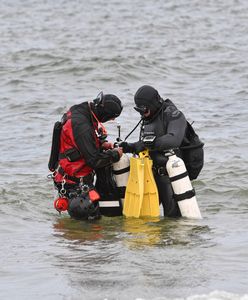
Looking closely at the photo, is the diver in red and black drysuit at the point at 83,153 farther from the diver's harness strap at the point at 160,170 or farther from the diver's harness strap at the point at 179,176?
the diver's harness strap at the point at 179,176

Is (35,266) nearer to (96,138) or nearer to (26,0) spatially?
(96,138)

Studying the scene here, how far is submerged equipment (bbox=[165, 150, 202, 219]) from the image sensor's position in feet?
29.6

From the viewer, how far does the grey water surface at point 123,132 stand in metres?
7.07

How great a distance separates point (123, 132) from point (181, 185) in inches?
236

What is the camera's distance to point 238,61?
73.3 feet

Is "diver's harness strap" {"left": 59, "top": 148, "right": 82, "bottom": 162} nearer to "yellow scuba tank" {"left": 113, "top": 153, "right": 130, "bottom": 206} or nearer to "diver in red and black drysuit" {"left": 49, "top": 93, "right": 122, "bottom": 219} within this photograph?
"diver in red and black drysuit" {"left": 49, "top": 93, "right": 122, "bottom": 219}

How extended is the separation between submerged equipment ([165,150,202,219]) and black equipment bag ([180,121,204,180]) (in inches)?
11.7

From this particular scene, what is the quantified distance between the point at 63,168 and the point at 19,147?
515 centimetres

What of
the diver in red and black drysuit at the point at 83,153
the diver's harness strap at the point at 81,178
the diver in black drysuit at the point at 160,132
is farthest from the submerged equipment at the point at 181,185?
the diver's harness strap at the point at 81,178

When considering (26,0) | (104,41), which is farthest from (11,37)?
(26,0)

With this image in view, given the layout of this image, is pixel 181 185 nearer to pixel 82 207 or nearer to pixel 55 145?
pixel 82 207

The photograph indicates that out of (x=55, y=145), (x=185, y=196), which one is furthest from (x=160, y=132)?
(x=55, y=145)

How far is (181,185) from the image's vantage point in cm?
909

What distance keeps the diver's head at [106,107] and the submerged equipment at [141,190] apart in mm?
552
